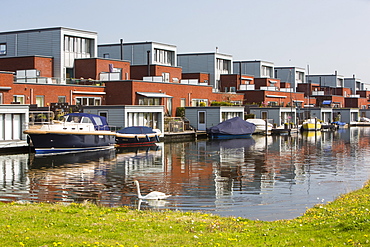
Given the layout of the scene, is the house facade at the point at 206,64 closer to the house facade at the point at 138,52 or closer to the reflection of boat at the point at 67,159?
the house facade at the point at 138,52

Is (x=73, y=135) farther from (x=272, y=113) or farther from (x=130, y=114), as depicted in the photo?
(x=272, y=113)

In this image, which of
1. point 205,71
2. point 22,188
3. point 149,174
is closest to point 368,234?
point 22,188

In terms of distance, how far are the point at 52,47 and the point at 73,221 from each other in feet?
172

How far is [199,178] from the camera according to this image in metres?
28.0

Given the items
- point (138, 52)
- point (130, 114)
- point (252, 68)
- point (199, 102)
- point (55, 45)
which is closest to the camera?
point (130, 114)

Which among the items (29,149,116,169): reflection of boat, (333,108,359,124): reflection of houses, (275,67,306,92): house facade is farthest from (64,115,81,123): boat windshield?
(275,67,306,92): house facade

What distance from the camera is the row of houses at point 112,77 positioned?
51.9 m

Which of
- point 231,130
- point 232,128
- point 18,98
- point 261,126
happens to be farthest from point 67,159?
point 261,126

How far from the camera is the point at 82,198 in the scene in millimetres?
21578

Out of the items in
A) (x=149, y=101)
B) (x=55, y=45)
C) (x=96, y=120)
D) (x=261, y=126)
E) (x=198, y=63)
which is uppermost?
(x=198, y=63)

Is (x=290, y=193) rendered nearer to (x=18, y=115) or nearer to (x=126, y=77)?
(x=18, y=115)

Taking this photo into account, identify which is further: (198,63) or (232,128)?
(198,63)

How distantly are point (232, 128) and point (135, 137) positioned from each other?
59.1 feet

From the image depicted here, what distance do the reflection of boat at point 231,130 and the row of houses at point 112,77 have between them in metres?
6.62
